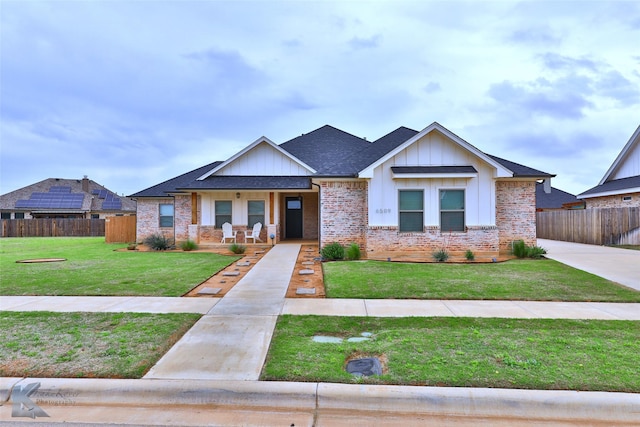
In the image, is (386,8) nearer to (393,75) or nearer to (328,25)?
(328,25)

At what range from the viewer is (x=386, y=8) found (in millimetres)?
11953

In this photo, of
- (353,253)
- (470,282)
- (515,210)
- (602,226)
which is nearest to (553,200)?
(602,226)

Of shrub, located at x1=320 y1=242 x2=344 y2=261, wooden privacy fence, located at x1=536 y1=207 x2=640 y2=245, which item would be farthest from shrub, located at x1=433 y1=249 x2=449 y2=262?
wooden privacy fence, located at x1=536 y1=207 x2=640 y2=245

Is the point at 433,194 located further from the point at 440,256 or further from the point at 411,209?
the point at 440,256

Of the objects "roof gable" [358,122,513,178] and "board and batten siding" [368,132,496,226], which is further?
"board and batten siding" [368,132,496,226]

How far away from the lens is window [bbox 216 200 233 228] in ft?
57.1

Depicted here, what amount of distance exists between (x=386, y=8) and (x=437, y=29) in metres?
2.72

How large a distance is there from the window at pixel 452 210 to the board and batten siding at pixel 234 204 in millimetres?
8524

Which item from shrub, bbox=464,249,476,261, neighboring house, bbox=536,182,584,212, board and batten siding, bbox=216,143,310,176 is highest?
board and batten siding, bbox=216,143,310,176

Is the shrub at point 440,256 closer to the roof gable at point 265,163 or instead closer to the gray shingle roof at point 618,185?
the roof gable at point 265,163

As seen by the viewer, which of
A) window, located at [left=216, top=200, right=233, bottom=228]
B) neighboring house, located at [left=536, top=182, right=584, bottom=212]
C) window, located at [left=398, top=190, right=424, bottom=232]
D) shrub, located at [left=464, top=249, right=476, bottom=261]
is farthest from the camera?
neighboring house, located at [left=536, top=182, right=584, bottom=212]

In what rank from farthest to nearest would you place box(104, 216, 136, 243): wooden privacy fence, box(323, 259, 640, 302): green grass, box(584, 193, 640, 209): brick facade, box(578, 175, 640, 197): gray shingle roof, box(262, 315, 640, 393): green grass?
box(104, 216, 136, 243): wooden privacy fence
box(578, 175, 640, 197): gray shingle roof
box(584, 193, 640, 209): brick facade
box(323, 259, 640, 302): green grass
box(262, 315, 640, 393): green grass

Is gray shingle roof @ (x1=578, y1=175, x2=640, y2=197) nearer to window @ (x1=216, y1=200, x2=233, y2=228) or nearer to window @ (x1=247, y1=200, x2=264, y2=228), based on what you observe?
window @ (x1=247, y1=200, x2=264, y2=228)

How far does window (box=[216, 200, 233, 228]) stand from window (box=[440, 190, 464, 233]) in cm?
1015
